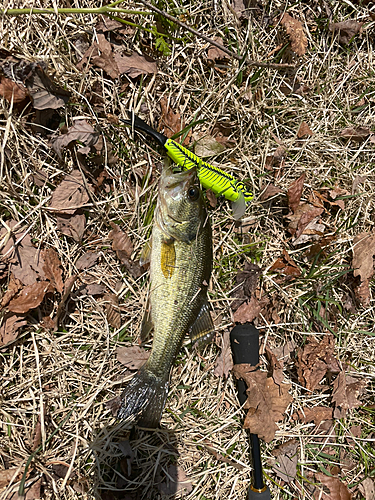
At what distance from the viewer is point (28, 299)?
251cm

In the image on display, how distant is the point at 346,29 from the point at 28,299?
403 cm

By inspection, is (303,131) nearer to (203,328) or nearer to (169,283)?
(169,283)

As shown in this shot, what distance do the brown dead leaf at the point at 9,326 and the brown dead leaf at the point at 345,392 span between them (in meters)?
2.99

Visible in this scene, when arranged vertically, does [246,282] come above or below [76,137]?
below

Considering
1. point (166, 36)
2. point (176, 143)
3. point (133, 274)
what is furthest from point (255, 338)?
point (166, 36)

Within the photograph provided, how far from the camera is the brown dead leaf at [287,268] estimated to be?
122 inches

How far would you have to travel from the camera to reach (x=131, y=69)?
2.77m

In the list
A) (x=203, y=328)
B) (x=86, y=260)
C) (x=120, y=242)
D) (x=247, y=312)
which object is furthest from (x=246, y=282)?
(x=86, y=260)

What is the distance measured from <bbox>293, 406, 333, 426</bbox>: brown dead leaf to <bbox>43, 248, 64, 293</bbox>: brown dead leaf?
2.60 metres

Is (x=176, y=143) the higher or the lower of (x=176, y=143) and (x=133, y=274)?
the higher

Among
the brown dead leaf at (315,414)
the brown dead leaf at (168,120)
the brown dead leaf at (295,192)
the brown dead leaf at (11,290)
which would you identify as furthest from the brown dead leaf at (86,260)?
the brown dead leaf at (315,414)

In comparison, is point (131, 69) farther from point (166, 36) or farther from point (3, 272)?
point (3, 272)

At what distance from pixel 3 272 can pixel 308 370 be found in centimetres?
293

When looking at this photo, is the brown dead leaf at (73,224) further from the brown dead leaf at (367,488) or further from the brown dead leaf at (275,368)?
the brown dead leaf at (367,488)
